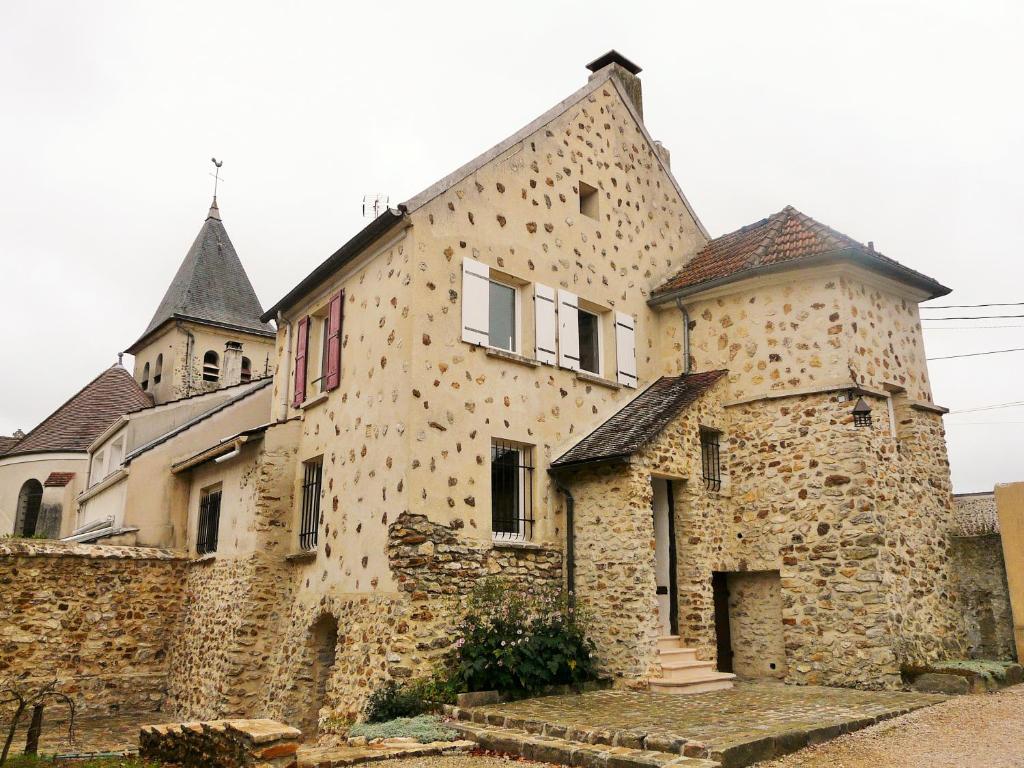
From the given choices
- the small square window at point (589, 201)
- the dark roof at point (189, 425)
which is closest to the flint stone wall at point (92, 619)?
the dark roof at point (189, 425)

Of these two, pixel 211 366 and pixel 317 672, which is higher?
pixel 211 366

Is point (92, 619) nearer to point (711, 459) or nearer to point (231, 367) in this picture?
point (711, 459)

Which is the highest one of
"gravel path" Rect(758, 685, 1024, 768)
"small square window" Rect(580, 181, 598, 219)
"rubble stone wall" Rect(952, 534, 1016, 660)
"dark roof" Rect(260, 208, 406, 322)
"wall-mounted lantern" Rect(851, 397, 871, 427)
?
"small square window" Rect(580, 181, 598, 219)

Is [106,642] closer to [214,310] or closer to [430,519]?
[430,519]

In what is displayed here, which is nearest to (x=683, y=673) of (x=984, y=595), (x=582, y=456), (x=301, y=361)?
(x=582, y=456)

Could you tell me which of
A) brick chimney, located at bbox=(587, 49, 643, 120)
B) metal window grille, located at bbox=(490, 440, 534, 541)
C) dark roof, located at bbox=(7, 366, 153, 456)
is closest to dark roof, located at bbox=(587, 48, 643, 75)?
brick chimney, located at bbox=(587, 49, 643, 120)

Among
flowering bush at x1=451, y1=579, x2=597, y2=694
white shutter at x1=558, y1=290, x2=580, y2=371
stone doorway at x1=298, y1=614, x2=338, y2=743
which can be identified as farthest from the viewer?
white shutter at x1=558, y1=290, x2=580, y2=371

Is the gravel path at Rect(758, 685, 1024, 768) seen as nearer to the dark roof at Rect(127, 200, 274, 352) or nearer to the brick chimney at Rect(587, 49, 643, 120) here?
the brick chimney at Rect(587, 49, 643, 120)

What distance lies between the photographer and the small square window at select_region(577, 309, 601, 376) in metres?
13.3

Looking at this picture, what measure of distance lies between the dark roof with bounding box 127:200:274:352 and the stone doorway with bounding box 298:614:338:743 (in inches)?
719

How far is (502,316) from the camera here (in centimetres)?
1232

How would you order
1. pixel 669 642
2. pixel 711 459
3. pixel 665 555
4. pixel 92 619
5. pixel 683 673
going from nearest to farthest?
pixel 683 673 → pixel 669 642 → pixel 665 555 → pixel 711 459 → pixel 92 619

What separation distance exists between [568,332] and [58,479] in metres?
16.7

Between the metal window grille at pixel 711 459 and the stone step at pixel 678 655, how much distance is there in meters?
2.53
